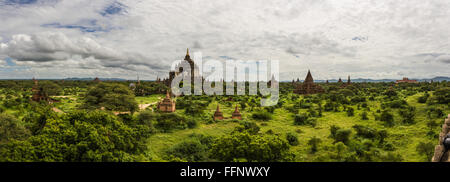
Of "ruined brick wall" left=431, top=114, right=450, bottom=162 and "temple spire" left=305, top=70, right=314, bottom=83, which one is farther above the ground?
"temple spire" left=305, top=70, right=314, bottom=83

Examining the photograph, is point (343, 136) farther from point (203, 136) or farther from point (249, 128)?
point (203, 136)

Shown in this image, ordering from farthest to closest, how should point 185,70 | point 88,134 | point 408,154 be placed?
1. point 185,70
2. point 408,154
3. point 88,134

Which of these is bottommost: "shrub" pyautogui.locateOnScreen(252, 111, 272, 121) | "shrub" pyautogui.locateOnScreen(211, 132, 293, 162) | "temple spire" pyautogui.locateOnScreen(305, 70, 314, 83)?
"shrub" pyautogui.locateOnScreen(252, 111, 272, 121)

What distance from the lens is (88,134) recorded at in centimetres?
1328

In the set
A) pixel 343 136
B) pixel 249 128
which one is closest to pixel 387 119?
pixel 343 136

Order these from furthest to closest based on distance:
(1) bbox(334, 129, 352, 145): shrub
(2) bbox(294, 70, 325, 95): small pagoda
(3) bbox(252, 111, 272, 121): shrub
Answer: (2) bbox(294, 70, 325, 95): small pagoda → (3) bbox(252, 111, 272, 121): shrub → (1) bbox(334, 129, 352, 145): shrub

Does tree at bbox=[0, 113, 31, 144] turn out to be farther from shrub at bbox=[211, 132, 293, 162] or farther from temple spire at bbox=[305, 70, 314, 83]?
temple spire at bbox=[305, 70, 314, 83]

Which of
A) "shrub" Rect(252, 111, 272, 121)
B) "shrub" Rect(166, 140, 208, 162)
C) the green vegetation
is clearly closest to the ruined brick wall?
the green vegetation

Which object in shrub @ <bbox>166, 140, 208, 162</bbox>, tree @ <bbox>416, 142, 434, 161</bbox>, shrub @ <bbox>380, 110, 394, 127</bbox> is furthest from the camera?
shrub @ <bbox>380, 110, 394, 127</bbox>

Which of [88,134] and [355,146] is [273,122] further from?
[88,134]
